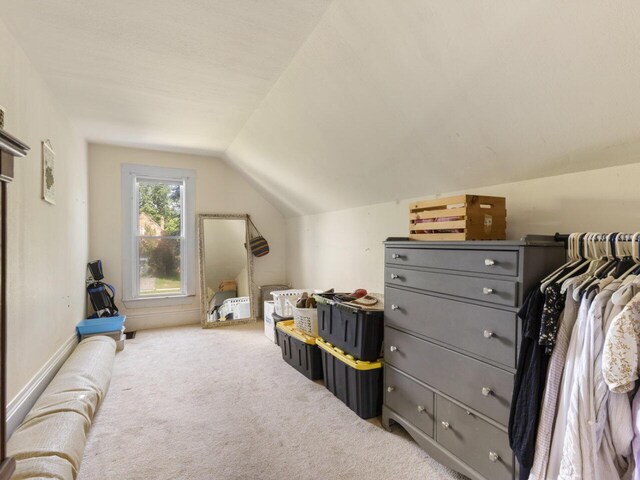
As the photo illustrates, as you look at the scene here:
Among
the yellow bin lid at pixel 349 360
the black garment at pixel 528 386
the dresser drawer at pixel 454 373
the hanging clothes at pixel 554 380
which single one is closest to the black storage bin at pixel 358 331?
the yellow bin lid at pixel 349 360

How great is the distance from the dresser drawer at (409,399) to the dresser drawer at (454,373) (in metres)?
0.06

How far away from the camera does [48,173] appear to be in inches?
102

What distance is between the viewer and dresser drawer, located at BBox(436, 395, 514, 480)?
1.47m

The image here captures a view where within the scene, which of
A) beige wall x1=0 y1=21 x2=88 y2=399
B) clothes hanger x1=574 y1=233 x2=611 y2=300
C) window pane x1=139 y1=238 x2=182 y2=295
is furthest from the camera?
window pane x1=139 y1=238 x2=182 y2=295

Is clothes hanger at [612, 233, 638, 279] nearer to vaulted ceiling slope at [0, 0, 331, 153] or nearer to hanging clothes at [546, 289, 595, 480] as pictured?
hanging clothes at [546, 289, 595, 480]

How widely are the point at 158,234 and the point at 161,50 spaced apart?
3115 mm

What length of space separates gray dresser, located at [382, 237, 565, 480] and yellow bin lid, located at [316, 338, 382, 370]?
0.11 metres

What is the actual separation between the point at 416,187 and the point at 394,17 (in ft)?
4.26

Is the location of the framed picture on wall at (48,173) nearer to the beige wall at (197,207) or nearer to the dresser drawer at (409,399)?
the beige wall at (197,207)

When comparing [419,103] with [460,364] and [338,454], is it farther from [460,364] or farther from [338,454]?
[338,454]

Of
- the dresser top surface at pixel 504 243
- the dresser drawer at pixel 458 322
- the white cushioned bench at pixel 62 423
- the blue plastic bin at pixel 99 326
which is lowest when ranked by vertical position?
the white cushioned bench at pixel 62 423

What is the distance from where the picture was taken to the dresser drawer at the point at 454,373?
148 cm

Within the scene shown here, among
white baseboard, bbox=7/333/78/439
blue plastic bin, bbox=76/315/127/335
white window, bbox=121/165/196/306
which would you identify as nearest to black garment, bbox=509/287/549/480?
white baseboard, bbox=7/333/78/439

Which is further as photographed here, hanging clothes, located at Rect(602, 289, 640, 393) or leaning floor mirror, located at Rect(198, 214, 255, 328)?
leaning floor mirror, located at Rect(198, 214, 255, 328)
